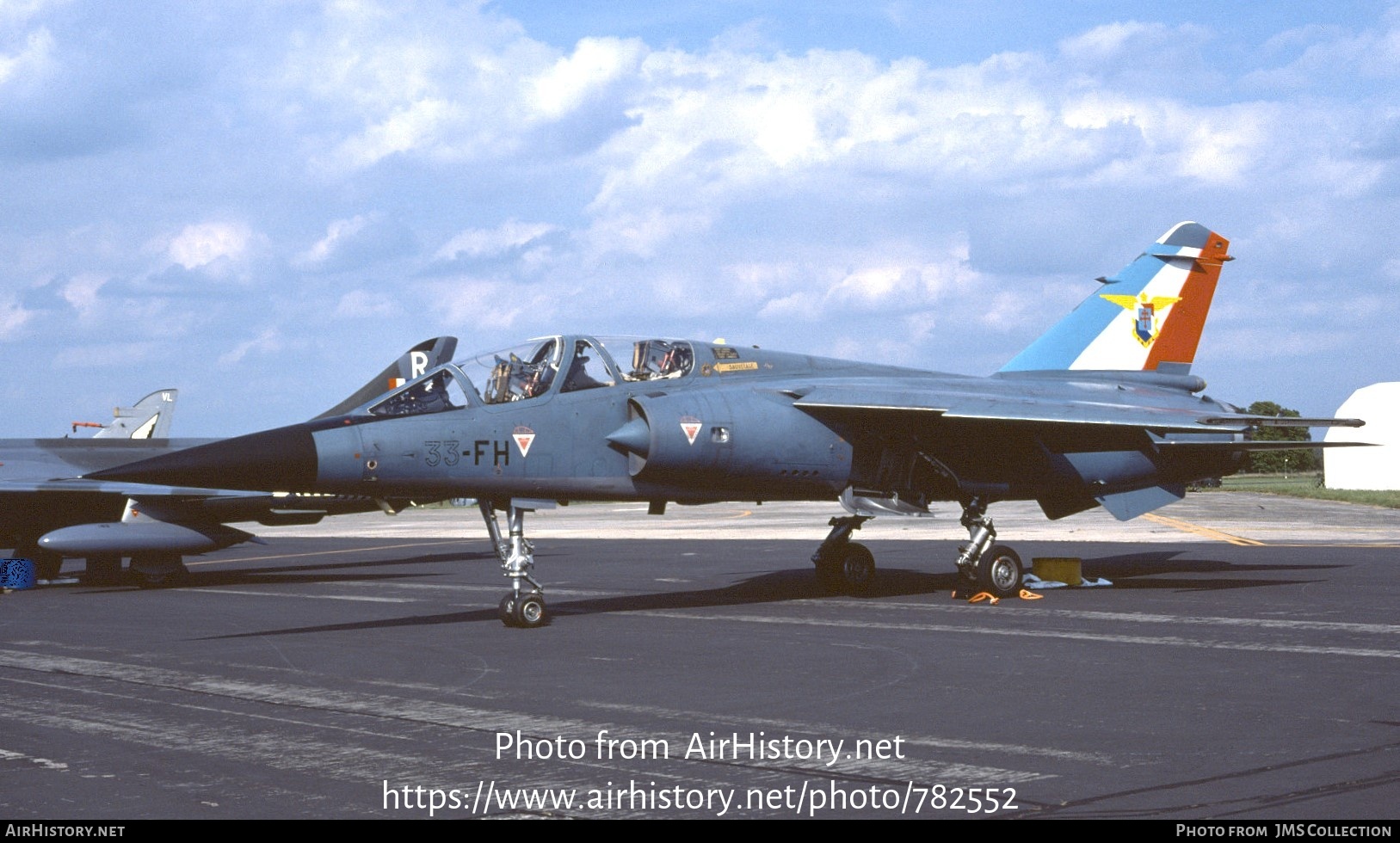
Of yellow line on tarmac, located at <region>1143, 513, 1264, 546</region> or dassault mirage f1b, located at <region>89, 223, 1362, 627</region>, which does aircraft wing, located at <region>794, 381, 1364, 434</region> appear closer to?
dassault mirage f1b, located at <region>89, 223, 1362, 627</region>

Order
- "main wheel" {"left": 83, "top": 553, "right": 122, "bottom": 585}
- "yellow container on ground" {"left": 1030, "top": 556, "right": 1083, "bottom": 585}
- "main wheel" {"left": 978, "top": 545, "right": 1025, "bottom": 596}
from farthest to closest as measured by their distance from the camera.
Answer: "main wheel" {"left": 83, "top": 553, "right": 122, "bottom": 585}
"yellow container on ground" {"left": 1030, "top": 556, "right": 1083, "bottom": 585}
"main wheel" {"left": 978, "top": 545, "right": 1025, "bottom": 596}

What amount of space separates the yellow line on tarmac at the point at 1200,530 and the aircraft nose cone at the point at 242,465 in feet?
62.9

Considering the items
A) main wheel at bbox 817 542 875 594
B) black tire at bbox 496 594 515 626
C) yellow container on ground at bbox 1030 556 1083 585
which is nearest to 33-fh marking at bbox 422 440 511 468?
black tire at bbox 496 594 515 626

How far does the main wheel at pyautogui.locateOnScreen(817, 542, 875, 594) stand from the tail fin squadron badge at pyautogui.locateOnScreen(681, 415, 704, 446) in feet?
12.7

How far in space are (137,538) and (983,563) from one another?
12.9 meters

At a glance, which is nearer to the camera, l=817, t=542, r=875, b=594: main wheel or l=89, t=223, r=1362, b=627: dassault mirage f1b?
l=89, t=223, r=1362, b=627: dassault mirage f1b

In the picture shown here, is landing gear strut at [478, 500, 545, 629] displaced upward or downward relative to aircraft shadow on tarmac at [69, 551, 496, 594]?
upward

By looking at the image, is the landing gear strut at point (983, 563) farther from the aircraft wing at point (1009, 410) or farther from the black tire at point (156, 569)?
the black tire at point (156, 569)

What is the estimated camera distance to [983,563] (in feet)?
54.4

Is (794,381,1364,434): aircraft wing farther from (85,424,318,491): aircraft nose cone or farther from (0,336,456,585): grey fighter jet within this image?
(0,336,456,585): grey fighter jet

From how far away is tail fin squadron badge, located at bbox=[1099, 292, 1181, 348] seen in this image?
19781 mm

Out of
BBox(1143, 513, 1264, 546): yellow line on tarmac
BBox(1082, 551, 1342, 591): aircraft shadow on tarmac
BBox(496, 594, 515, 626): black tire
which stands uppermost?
BBox(1143, 513, 1264, 546): yellow line on tarmac

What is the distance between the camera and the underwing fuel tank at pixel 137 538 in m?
20.7

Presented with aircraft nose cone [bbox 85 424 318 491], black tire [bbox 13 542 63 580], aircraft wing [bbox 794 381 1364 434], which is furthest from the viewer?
black tire [bbox 13 542 63 580]
